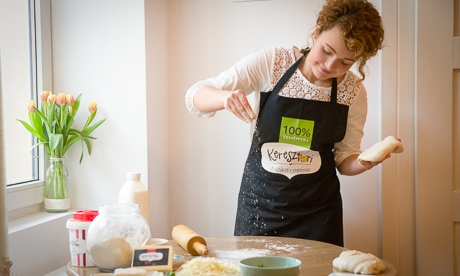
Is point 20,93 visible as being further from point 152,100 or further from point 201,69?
point 201,69

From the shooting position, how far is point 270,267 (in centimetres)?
135

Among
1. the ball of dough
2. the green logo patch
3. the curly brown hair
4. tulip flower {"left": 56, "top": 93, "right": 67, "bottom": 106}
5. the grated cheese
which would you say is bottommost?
the grated cheese

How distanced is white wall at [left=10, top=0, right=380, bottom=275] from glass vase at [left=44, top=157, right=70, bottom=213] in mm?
148

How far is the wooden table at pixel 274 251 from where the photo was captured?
1.56 meters

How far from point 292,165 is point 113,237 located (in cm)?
88

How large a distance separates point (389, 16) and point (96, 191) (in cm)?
155

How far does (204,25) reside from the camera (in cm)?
284

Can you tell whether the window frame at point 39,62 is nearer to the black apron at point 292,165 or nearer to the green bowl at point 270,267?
the black apron at point 292,165

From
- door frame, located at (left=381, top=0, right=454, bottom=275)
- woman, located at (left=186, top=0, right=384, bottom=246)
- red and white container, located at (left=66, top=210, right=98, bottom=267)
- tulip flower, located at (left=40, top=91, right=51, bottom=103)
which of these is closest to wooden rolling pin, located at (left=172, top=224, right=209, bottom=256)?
red and white container, located at (left=66, top=210, right=98, bottom=267)

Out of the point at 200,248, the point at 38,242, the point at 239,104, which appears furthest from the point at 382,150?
the point at 38,242

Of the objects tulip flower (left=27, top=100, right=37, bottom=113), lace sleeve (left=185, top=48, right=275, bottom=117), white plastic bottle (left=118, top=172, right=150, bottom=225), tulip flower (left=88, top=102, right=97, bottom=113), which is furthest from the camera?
tulip flower (left=88, top=102, right=97, bottom=113)

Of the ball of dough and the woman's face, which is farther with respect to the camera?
the woman's face

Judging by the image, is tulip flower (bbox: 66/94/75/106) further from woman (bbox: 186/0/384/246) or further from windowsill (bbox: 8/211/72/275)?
woman (bbox: 186/0/384/246)

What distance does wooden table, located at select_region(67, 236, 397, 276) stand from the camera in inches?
61.4
